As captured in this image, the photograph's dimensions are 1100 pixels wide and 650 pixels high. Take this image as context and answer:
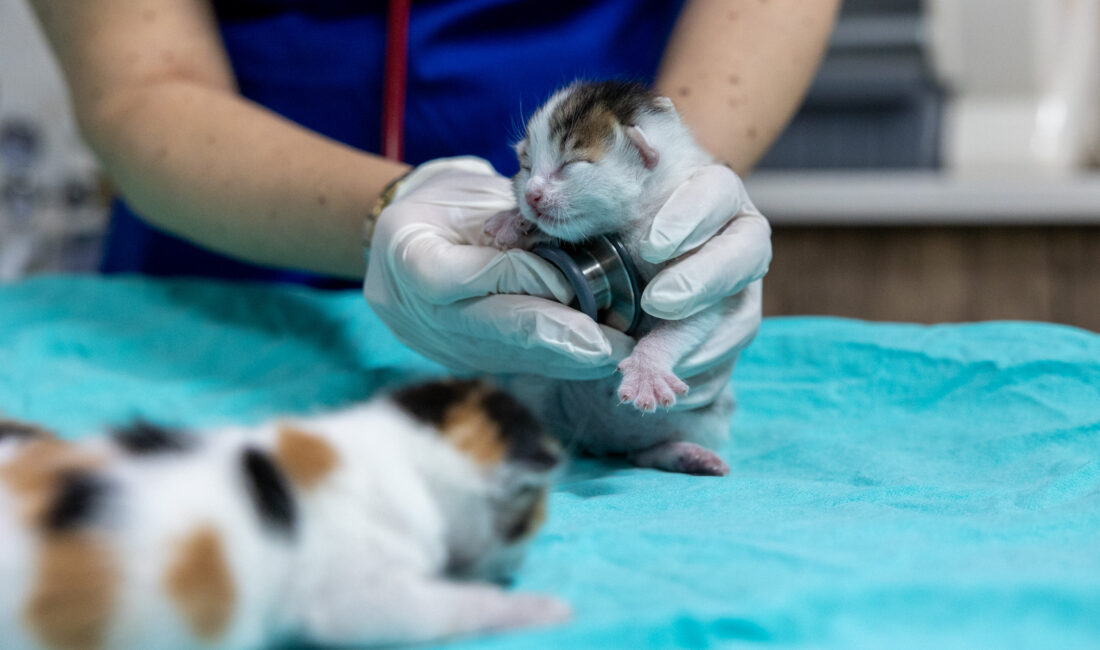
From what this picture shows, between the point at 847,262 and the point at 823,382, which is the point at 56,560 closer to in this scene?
the point at 823,382

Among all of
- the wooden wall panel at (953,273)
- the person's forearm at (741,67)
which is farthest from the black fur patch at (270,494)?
the wooden wall panel at (953,273)

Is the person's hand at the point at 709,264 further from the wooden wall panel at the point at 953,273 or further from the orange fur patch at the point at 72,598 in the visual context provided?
the wooden wall panel at the point at 953,273

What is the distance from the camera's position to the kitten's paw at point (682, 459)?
3.89 ft

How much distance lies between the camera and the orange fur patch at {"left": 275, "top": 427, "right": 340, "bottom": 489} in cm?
62

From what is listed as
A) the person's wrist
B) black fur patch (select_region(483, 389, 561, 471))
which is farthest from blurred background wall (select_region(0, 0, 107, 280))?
black fur patch (select_region(483, 389, 561, 471))

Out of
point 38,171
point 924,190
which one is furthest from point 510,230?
point 38,171

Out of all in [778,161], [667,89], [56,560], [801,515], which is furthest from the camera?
[778,161]

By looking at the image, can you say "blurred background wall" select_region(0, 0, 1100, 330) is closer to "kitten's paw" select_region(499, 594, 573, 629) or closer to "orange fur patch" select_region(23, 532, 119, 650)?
"kitten's paw" select_region(499, 594, 573, 629)

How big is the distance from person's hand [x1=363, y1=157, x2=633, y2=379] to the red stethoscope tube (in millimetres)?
399

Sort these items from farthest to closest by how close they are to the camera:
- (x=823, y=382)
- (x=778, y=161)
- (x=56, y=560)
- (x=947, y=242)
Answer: (x=778, y=161) < (x=947, y=242) < (x=823, y=382) < (x=56, y=560)

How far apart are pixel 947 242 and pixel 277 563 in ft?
8.41

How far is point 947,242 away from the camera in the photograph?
2.75 metres

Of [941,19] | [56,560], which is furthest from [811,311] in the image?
[56,560]

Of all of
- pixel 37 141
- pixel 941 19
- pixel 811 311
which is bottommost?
pixel 811 311
